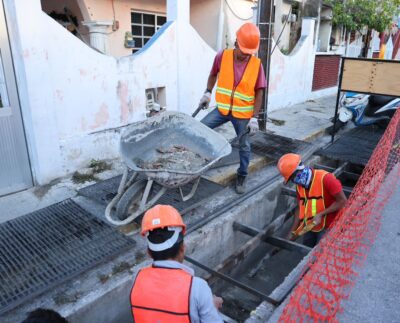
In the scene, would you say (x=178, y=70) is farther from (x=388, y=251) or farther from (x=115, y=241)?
→ (x=388, y=251)

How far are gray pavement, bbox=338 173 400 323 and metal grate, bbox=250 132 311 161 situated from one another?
242cm

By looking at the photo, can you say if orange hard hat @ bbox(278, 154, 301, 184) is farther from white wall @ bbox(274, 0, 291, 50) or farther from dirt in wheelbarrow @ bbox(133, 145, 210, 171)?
white wall @ bbox(274, 0, 291, 50)

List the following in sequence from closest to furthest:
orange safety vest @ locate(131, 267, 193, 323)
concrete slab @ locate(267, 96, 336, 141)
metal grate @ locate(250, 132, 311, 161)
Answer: orange safety vest @ locate(131, 267, 193, 323) → metal grate @ locate(250, 132, 311, 161) → concrete slab @ locate(267, 96, 336, 141)

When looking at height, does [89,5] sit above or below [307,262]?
above

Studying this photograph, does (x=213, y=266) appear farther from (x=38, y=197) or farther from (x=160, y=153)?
(x=38, y=197)

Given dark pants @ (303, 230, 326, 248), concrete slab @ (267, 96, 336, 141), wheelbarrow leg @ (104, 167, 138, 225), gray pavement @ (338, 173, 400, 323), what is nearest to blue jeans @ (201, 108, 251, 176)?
dark pants @ (303, 230, 326, 248)

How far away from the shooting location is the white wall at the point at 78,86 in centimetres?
407

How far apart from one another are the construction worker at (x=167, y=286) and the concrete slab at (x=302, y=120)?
5556 mm

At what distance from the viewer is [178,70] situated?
6070 millimetres

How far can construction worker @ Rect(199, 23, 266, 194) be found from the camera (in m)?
4.01

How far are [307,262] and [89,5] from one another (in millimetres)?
6831

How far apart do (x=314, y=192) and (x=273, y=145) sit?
109 inches

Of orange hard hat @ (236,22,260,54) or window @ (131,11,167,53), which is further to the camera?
window @ (131,11,167,53)

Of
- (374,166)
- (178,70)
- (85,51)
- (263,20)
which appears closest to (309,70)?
(263,20)
